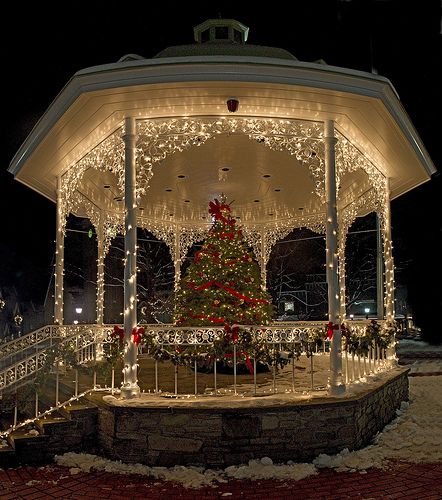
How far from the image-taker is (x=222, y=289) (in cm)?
909

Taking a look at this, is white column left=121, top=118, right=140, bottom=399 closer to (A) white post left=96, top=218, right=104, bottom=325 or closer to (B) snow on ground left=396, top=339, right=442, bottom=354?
(A) white post left=96, top=218, right=104, bottom=325

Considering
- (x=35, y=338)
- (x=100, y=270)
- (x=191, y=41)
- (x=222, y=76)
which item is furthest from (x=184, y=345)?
(x=191, y=41)

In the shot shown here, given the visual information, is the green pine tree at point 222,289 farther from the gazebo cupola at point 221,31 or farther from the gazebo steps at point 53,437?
the gazebo cupola at point 221,31

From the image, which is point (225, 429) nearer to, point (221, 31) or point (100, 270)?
point (100, 270)

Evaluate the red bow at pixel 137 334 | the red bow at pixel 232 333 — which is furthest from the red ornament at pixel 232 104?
the red bow at pixel 137 334

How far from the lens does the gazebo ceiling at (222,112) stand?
20.7ft

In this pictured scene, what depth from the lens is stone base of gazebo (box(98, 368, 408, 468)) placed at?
5.85 meters

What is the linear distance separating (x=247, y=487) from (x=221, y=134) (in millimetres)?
4861

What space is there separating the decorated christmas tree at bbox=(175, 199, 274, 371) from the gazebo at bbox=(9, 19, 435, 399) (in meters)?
1.54

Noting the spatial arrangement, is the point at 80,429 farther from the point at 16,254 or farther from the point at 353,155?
the point at 16,254

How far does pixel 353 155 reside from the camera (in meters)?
8.24

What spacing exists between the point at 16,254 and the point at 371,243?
20.4 m

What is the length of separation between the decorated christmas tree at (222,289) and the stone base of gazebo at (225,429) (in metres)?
2.69

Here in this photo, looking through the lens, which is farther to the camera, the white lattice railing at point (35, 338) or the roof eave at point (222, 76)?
the white lattice railing at point (35, 338)
